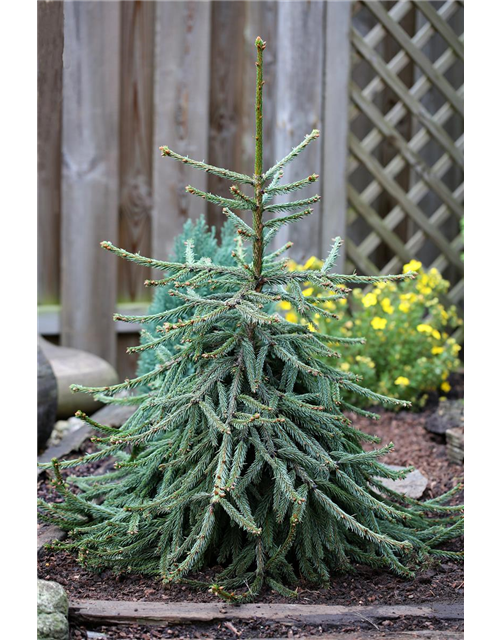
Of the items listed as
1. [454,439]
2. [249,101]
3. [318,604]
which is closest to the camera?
[318,604]

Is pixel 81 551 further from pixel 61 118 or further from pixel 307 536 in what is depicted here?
pixel 61 118

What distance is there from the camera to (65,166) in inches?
133

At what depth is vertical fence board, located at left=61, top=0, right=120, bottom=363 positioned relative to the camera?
3.35 meters

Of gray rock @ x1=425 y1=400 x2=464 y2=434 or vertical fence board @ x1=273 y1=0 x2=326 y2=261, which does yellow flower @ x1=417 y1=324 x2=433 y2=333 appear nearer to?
gray rock @ x1=425 y1=400 x2=464 y2=434

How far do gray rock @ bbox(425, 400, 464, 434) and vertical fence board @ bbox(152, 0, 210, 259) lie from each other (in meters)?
1.40

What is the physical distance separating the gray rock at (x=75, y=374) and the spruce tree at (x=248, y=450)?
1.47 m

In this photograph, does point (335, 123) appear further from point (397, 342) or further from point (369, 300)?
point (397, 342)

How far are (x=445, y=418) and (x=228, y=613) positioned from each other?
181 centimetres

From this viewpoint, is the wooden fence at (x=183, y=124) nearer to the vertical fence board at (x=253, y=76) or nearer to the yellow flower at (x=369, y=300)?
the vertical fence board at (x=253, y=76)

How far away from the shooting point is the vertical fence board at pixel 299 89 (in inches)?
138

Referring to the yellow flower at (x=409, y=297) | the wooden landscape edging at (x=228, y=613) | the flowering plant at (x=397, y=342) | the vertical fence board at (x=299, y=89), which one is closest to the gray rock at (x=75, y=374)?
the flowering plant at (x=397, y=342)

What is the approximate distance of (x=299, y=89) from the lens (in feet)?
11.7

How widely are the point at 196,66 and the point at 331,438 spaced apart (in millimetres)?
2340
